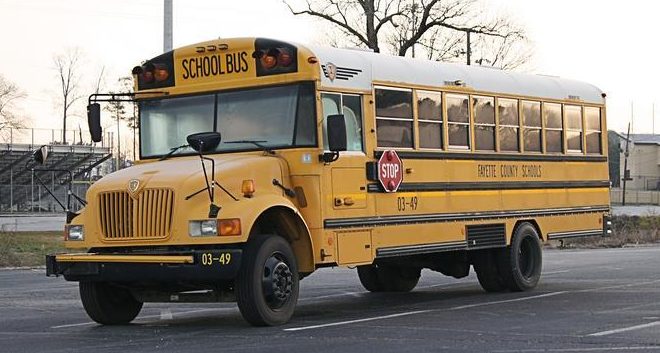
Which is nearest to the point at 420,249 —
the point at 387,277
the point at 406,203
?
the point at 406,203

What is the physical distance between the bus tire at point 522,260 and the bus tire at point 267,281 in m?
4.63

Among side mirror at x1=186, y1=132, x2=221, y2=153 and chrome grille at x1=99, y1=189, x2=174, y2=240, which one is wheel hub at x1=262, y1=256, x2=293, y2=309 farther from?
side mirror at x1=186, y1=132, x2=221, y2=153

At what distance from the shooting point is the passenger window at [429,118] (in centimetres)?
1316

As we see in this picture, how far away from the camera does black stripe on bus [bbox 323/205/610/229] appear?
1174cm

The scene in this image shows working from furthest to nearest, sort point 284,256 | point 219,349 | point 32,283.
Answer: 1. point 32,283
2. point 284,256
3. point 219,349

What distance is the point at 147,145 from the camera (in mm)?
12281

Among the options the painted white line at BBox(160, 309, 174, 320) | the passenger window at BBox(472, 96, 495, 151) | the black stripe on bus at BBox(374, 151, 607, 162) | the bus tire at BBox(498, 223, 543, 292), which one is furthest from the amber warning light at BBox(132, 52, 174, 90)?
the bus tire at BBox(498, 223, 543, 292)

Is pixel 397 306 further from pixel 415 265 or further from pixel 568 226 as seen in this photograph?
pixel 568 226

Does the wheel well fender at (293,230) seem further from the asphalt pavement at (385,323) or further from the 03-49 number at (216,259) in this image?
the 03-49 number at (216,259)

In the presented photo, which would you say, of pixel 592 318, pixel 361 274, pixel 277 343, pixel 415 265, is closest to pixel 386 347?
pixel 277 343

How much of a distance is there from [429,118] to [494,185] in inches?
66.1

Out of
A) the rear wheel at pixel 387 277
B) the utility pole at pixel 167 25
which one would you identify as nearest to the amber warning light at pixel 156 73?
the rear wheel at pixel 387 277

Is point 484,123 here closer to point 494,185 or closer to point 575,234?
point 494,185

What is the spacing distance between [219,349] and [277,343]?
57 centimetres
